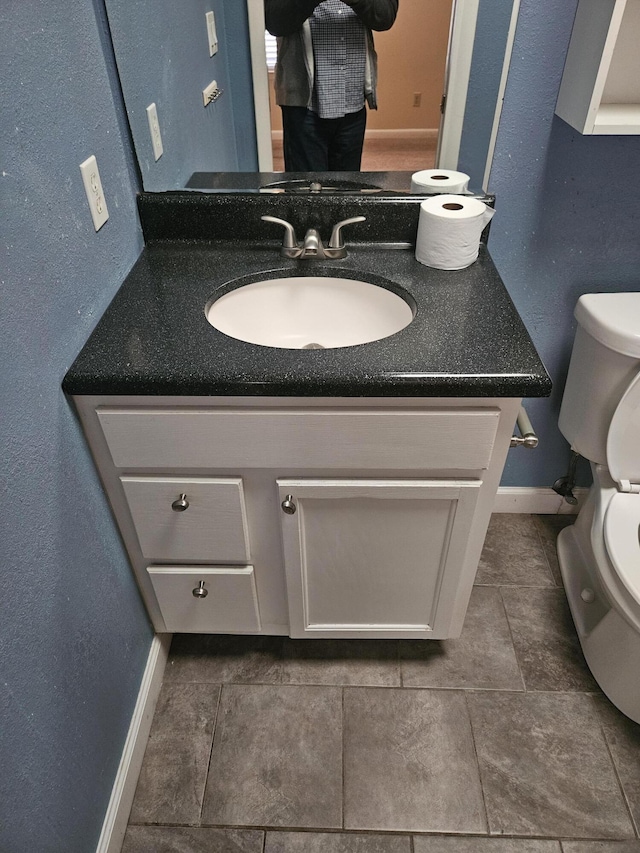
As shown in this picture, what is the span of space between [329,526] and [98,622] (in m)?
0.45

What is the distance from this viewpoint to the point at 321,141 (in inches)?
52.6

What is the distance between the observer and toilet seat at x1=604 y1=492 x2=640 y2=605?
120 centimetres

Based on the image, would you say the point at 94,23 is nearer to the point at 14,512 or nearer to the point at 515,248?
the point at 14,512

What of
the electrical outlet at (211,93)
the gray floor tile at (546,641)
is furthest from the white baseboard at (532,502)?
the electrical outlet at (211,93)

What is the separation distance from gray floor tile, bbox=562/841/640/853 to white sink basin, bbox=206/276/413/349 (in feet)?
3.47

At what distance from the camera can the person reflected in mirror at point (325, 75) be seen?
1.20 metres

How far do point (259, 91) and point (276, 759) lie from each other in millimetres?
1419

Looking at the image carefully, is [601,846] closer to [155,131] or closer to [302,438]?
[302,438]

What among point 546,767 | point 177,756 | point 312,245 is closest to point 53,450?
point 312,245

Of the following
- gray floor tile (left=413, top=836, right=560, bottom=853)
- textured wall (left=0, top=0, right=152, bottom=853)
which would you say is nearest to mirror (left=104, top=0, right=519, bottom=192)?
textured wall (left=0, top=0, right=152, bottom=853)

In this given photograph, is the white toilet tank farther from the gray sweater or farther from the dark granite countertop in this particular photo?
the gray sweater

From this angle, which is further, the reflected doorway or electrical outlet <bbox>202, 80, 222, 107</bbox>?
electrical outlet <bbox>202, 80, 222, 107</bbox>

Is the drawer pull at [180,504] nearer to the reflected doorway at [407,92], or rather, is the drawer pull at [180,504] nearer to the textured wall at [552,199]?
the reflected doorway at [407,92]

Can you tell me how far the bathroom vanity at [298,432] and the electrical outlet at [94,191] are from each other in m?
0.15
